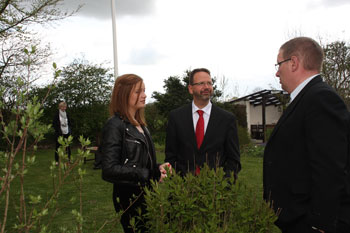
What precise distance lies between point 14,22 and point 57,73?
7.08 metres

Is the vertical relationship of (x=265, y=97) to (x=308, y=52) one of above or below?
above

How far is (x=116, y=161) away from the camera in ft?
8.85

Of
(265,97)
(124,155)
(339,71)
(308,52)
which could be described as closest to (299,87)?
(308,52)

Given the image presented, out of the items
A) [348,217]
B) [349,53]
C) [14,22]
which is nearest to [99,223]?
[348,217]

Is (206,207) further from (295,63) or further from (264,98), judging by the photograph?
(264,98)

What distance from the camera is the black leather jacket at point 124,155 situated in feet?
8.75

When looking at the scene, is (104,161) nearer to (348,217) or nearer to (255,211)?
(255,211)

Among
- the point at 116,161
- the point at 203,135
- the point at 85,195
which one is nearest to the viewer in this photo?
the point at 116,161

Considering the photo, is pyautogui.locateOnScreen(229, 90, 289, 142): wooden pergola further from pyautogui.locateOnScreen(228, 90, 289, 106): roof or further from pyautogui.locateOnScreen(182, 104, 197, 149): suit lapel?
pyautogui.locateOnScreen(182, 104, 197, 149): suit lapel

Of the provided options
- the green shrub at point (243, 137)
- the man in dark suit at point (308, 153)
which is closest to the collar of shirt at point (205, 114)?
the man in dark suit at point (308, 153)

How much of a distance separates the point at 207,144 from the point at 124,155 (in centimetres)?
102

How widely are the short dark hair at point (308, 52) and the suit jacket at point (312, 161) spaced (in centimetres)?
13

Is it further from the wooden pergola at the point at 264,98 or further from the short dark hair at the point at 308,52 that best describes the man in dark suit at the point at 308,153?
the wooden pergola at the point at 264,98

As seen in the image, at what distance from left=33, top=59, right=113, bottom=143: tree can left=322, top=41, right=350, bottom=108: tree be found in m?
13.3
